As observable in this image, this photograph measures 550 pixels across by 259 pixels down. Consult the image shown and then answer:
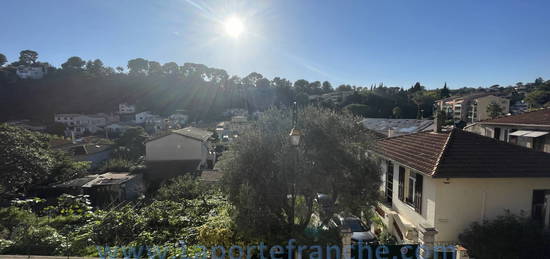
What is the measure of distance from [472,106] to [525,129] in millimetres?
62324

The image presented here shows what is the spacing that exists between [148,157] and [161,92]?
72.6m

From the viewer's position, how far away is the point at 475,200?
24.8 ft

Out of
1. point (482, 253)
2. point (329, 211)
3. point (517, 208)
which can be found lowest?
point (482, 253)

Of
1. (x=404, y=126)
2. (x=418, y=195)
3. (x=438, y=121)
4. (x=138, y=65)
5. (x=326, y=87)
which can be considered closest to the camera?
(x=418, y=195)

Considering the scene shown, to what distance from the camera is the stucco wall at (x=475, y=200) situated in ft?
24.6

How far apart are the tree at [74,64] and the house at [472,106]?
126438 millimetres

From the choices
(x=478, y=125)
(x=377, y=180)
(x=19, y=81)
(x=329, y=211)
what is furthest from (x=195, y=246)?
(x=19, y=81)

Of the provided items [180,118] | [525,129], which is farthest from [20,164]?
[180,118]

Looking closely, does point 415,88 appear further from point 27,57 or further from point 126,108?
point 27,57

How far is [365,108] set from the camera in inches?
2682

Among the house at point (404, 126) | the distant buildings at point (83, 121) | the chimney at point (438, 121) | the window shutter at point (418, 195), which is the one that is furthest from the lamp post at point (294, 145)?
the distant buildings at point (83, 121)

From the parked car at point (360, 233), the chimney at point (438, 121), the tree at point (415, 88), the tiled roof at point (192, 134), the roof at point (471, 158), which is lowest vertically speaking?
the parked car at point (360, 233)

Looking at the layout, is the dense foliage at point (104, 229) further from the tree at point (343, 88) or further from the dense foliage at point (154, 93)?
the tree at point (343, 88)

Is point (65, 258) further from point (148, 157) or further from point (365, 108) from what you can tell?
point (365, 108)
